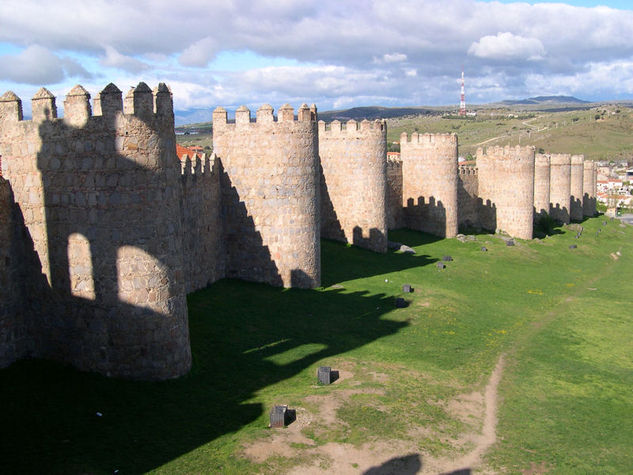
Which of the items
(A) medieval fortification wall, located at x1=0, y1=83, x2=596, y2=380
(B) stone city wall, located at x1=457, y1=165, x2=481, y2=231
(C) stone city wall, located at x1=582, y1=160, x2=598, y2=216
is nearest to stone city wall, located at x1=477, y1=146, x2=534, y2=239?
(B) stone city wall, located at x1=457, y1=165, x2=481, y2=231

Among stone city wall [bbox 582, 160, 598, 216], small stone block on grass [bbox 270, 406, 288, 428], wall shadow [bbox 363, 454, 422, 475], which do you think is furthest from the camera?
stone city wall [bbox 582, 160, 598, 216]

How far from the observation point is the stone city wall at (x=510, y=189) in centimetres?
4162

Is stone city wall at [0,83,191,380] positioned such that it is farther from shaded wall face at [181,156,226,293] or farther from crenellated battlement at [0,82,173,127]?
shaded wall face at [181,156,226,293]

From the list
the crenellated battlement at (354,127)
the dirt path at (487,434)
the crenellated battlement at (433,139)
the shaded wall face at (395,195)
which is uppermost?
the crenellated battlement at (354,127)

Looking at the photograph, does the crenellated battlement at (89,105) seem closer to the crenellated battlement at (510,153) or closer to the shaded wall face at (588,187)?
the crenellated battlement at (510,153)

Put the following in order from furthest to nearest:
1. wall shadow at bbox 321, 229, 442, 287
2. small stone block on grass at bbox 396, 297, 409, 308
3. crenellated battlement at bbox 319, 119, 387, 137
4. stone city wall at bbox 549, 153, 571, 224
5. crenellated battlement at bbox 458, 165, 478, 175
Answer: stone city wall at bbox 549, 153, 571, 224, crenellated battlement at bbox 458, 165, 478, 175, crenellated battlement at bbox 319, 119, 387, 137, wall shadow at bbox 321, 229, 442, 287, small stone block on grass at bbox 396, 297, 409, 308

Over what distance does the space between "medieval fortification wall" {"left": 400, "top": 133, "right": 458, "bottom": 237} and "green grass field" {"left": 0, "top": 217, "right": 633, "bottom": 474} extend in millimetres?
12931

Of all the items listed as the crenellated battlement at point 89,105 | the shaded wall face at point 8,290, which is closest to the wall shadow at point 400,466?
the shaded wall face at point 8,290

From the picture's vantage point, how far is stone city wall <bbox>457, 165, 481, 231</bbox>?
1668 inches

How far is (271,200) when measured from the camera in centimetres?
2212

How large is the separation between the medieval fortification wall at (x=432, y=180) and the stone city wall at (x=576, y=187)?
2440 centimetres

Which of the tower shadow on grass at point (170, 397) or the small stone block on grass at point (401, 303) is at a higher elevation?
the tower shadow on grass at point (170, 397)

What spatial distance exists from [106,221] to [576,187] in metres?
53.2

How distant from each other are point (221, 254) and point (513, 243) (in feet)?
68.2
